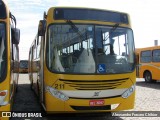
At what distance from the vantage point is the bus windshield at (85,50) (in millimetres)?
7496

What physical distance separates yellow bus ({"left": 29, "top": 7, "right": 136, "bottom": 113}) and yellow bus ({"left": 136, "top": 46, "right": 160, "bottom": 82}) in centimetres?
1197

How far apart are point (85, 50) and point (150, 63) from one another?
1383 centimetres

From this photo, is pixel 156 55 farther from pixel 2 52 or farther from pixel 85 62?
pixel 2 52

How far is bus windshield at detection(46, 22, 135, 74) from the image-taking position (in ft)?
24.6

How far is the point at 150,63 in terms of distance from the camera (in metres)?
20.6

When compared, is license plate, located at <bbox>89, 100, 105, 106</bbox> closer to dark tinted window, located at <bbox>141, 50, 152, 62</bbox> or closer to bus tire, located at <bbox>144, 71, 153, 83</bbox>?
dark tinted window, located at <bbox>141, 50, 152, 62</bbox>

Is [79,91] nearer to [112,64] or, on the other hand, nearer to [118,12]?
[112,64]

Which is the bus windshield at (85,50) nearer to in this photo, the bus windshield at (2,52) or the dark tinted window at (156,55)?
the bus windshield at (2,52)

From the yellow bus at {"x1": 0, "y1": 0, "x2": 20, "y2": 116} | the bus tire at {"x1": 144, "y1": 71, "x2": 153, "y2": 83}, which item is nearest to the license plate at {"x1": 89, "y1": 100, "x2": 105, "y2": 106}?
the yellow bus at {"x1": 0, "y1": 0, "x2": 20, "y2": 116}

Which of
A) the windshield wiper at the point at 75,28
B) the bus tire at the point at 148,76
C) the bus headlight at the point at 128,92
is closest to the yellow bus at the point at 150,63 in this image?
the bus tire at the point at 148,76

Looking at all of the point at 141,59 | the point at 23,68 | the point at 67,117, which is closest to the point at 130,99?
the point at 67,117

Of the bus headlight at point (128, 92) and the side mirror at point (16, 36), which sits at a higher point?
the side mirror at point (16, 36)

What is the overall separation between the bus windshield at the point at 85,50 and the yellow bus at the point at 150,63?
1201 cm

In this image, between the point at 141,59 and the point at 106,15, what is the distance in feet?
46.7
